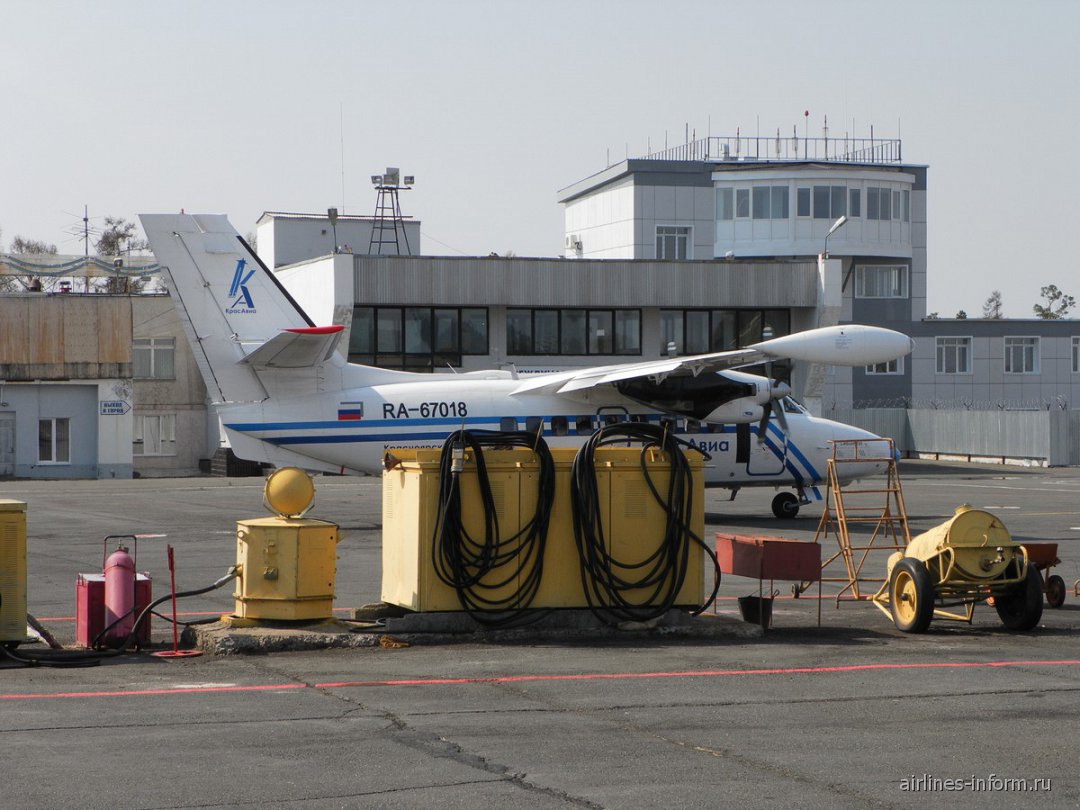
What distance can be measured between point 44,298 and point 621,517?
44186 millimetres

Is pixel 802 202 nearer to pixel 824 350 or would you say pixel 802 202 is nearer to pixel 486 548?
pixel 824 350

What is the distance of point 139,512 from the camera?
29828mm

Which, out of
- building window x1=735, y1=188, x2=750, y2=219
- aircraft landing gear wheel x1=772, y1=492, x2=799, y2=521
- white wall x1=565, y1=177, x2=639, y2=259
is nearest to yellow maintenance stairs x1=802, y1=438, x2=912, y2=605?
aircraft landing gear wheel x1=772, y1=492, x2=799, y2=521

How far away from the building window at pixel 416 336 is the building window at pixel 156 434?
11.9 metres

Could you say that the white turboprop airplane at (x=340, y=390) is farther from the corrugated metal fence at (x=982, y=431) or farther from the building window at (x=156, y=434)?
the building window at (x=156, y=434)

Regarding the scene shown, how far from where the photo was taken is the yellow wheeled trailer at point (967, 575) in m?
13.1

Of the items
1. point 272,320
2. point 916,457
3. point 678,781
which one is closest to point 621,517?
point 678,781

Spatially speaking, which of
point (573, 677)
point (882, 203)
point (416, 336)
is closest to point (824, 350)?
point (573, 677)

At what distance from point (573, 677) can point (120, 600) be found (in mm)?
4439

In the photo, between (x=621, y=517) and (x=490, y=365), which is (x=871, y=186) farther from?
(x=621, y=517)

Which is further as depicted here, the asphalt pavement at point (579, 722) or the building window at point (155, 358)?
the building window at point (155, 358)

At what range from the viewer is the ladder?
604 inches

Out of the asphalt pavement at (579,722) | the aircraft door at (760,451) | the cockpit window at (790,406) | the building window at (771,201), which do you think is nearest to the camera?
the asphalt pavement at (579,722)

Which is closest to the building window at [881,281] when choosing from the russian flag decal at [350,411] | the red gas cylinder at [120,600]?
the russian flag decal at [350,411]
